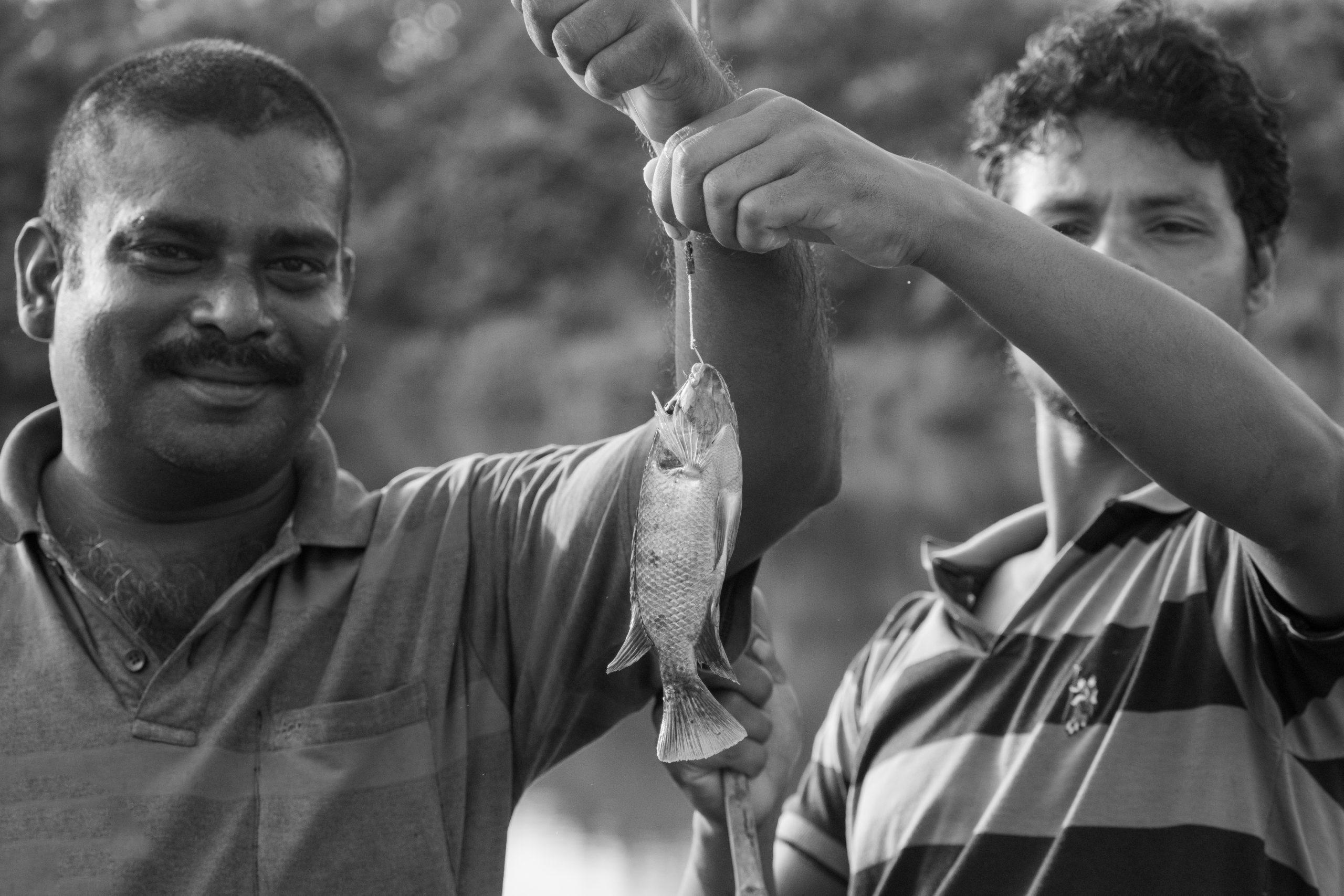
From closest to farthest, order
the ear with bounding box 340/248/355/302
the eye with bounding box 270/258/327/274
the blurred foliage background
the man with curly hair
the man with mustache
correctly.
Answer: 1. the man with curly hair
2. the man with mustache
3. the eye with bounding box 270/258/327/274
4. the ear with bounding box 340/248/355/302
5. the blurred foliage background

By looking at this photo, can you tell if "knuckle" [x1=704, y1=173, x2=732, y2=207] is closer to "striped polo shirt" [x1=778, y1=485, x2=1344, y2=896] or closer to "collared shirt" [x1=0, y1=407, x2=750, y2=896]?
"collared shirt" [x1=0, y1=407, x2=750, y2=896]

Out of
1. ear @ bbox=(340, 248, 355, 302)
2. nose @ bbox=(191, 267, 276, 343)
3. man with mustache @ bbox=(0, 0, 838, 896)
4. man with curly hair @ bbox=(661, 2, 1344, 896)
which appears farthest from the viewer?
ear @ bbox=(340, 248, 355, 302)

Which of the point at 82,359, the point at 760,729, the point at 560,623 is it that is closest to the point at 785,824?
the point at 760,729

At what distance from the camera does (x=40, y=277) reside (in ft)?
9.48

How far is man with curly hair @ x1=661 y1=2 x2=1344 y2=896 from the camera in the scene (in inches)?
81.0

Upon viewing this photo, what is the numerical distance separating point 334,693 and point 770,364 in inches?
36.7

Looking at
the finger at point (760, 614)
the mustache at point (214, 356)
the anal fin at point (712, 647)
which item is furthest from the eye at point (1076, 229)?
the mustache at point (214, 356)

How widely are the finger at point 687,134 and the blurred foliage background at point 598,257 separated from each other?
278 inches

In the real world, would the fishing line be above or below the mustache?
above

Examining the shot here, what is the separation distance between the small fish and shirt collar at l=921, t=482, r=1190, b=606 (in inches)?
44.8

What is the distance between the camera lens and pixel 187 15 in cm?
3500

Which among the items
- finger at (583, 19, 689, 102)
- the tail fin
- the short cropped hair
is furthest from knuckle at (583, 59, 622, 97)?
the short cropped hair

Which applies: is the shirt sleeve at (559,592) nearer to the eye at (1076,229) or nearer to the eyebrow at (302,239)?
the eyebrow at (302,239)

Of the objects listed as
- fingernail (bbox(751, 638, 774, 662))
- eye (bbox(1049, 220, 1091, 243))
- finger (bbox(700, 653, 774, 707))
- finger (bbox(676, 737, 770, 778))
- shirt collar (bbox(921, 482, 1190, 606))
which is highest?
eye (bbox(1049, 220, 1091, 243))
